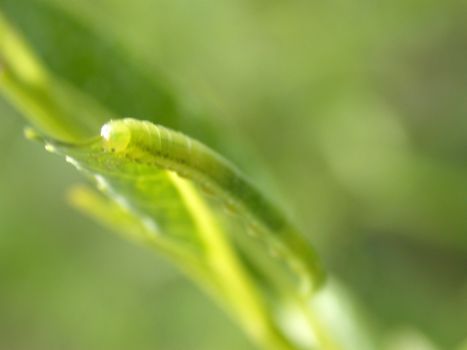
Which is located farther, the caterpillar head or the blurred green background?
the blurred green background

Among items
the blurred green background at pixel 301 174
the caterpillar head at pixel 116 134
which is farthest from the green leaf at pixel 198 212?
the blurred green background at pixel 301 174

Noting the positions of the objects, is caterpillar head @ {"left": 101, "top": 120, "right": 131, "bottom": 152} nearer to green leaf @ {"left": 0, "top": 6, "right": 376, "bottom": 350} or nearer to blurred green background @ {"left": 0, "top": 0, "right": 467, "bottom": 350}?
green leaf @ {"left": 0, "top": 6, "right": 376, "bottom": 350}

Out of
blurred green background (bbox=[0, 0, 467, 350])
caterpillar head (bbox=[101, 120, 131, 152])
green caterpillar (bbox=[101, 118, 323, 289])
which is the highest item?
blurred green background (bbox=[0, 0, 467, 350])

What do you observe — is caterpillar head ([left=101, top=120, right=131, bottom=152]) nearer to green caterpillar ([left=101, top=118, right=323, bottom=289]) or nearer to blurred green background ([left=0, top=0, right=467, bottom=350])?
green caterpillar ([left=101, top=118, right=323, bottom=289])

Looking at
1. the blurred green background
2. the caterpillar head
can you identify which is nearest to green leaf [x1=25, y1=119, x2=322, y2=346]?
the caterpillar head

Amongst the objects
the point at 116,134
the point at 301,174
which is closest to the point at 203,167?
the point at 116,134

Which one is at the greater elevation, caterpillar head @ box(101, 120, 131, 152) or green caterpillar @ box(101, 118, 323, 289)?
green caterpillar @ box(101, 118, 323, 289)

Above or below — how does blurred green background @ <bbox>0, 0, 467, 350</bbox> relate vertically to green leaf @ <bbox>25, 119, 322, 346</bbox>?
above

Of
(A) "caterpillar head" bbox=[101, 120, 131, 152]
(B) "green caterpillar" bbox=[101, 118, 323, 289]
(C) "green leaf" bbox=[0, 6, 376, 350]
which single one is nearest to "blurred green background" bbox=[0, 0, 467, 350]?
(C) "green leaf" bbox=[0, 6, 376, 350]

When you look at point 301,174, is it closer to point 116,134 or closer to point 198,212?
point 198,212
